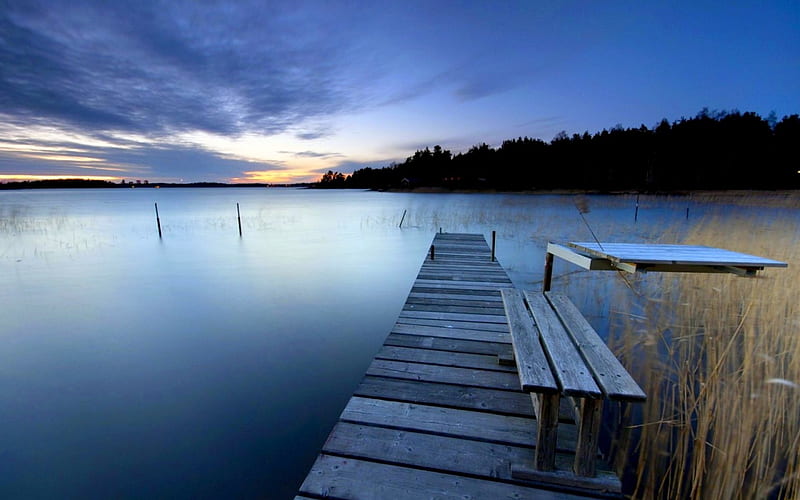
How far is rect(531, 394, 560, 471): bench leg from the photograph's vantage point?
64.6 inches

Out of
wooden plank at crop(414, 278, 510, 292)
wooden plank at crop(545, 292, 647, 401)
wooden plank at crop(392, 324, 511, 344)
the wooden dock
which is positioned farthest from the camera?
wooden plank at crop(414, 278, 510, 292)

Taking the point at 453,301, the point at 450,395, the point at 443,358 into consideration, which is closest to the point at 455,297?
the point at 453,301

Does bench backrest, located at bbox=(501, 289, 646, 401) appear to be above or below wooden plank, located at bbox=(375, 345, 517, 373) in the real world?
above

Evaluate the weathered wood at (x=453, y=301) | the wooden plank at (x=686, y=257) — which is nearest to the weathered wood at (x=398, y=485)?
the wooden plank at (x=686, y=257)

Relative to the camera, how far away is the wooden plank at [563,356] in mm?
1510

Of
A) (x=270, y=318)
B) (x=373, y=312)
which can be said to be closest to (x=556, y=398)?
(x=373, y=312)

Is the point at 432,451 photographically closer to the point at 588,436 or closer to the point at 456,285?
the point at 588,436

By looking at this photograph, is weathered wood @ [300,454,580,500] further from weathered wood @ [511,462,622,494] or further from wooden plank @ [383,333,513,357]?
wooden plank @ [383,333,513,357]

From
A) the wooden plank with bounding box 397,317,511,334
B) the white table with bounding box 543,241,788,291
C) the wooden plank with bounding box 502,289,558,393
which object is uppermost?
the white table with bounding box 543,241,788,291

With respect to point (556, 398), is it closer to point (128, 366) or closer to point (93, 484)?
point (93, 484)


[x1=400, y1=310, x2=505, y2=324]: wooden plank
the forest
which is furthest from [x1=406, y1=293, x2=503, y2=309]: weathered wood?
the forest

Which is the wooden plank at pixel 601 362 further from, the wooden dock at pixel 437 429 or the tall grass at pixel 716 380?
the tall grass at pixel 716 380

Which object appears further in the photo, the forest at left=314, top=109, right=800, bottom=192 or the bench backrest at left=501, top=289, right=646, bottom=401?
the forest at left=314, top=109, right=800, bottom=192

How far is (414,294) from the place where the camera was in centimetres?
520
